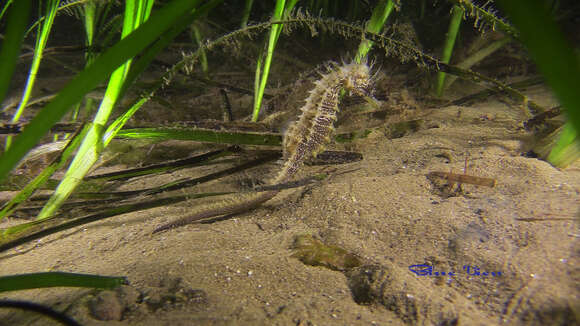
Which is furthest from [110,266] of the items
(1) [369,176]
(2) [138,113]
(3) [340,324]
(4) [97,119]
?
(2) [138,113]

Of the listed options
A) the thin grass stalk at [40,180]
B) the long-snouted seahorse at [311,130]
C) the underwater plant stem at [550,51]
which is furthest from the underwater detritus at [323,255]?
the thin grass stalk at [40,180]

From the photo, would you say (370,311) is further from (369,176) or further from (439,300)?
(369,176)

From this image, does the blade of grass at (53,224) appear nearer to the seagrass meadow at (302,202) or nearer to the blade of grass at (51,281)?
the seagrass meadow at (302,202)
